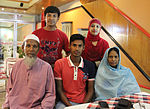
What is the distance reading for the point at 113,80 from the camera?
200cm

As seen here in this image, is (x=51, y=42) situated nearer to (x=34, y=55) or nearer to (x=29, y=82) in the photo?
(x=34, y=55)

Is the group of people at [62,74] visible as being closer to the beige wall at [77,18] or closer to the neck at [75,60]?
the neck at [75,60]

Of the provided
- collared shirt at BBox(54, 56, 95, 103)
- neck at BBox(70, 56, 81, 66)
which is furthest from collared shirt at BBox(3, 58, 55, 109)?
neck at BBox(70, 56, 81, 66)

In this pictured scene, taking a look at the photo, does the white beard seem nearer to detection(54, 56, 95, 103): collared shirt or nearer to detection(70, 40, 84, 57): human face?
detection(54, 56, 95, 103): collared shirt

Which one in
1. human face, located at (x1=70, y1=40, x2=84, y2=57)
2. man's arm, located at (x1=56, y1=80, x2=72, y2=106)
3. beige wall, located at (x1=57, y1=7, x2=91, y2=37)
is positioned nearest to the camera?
man's arm, located at (x1=56, y1=80, x2=72, y2=106)

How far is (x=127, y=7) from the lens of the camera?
519 cm

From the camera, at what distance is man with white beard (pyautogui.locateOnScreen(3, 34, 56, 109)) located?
164cm

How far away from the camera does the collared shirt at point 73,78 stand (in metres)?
1.90

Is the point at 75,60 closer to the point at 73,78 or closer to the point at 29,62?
the point at 73,78

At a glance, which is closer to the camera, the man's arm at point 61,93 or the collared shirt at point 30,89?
the collared shirt at point 30,89

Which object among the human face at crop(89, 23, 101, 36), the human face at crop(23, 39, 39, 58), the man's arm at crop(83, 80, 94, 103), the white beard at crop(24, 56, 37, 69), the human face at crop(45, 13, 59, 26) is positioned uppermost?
the human face at crop(45, 13, 59, 26)

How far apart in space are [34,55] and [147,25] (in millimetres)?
3803

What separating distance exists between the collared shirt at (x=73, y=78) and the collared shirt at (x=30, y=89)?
216 mm

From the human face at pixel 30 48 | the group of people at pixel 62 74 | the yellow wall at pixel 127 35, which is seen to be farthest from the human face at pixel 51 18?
the yellow wall at pixel 127 35
